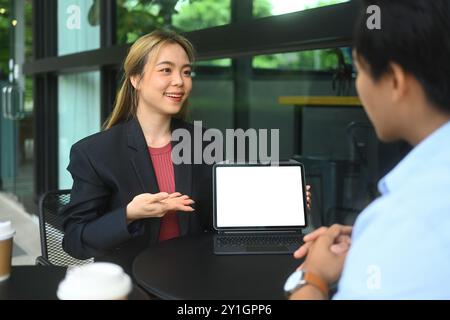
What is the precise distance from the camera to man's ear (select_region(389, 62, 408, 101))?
83 cm

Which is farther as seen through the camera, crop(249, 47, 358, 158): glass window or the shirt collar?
crop(249, 47, 358, 158): glass window

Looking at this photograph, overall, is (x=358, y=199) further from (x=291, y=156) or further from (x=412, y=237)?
(x=412, y=237)

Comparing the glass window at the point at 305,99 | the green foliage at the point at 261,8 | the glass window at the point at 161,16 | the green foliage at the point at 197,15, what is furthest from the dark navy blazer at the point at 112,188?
the green foliage at the point at 197,15

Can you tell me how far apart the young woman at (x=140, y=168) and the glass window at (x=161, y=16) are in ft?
6.72

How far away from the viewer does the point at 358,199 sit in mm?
4000

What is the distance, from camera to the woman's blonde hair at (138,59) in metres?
1.86

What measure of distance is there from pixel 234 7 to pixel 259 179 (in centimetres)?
287

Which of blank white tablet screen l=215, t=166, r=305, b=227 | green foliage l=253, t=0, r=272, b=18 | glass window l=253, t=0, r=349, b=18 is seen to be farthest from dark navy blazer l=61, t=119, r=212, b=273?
green foliage l=253, t=0, r=272, b=18

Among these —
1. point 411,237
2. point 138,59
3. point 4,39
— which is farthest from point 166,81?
point 4,39

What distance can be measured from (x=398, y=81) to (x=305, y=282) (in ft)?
1.44

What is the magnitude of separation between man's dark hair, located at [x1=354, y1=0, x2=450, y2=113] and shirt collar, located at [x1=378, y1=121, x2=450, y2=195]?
2.4 inches

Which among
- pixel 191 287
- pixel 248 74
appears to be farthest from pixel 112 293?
pixel 248 74

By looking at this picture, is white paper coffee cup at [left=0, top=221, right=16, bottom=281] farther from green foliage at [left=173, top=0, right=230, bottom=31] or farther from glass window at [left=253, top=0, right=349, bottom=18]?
green foliage at [left=173, top=0, right=230, bottom=31]

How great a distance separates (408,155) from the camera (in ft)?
2.73
